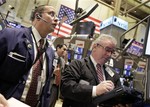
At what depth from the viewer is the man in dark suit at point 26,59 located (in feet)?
5.95

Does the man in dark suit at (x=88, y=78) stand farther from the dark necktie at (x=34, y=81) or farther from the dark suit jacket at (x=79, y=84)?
the dark necktie at (x=34, y=81)

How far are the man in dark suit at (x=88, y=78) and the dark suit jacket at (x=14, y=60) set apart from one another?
424mm

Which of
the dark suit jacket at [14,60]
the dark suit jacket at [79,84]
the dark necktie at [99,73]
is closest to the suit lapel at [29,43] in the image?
the dark suit jacket at [14,60]

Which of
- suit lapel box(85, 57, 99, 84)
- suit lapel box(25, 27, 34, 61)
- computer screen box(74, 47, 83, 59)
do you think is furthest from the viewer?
computer screen box(74, 47, 83, 59)

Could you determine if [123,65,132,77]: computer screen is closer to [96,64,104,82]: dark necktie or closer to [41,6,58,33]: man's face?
[96,64,104,82]: dark necktie

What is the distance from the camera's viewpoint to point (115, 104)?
200cm

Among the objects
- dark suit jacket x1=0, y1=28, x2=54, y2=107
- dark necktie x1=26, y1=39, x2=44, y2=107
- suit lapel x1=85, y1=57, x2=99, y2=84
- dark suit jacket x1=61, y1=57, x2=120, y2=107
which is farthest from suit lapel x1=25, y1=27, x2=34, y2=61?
suit lapel x1=85, y1=57, x2=99, y2=84

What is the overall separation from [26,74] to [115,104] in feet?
2.74

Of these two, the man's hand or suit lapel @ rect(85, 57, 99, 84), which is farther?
suit lapel @ rect(85, 57, 99, 84)

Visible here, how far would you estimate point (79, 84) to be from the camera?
6.75 ft

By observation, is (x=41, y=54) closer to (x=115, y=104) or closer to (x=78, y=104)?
(x=78, y=104)

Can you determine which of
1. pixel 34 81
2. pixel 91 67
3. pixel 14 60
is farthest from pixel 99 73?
pixel 14 60

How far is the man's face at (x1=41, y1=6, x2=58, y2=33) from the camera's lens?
7.54 feet

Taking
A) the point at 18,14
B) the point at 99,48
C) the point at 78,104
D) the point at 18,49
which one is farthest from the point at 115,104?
the point at 18,14
